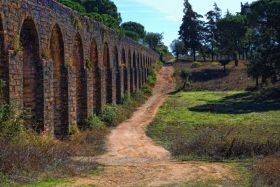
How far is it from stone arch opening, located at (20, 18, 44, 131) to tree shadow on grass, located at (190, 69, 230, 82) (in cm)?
3305

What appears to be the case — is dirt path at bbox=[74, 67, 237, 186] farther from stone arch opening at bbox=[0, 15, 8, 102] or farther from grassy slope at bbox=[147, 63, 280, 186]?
stone arch opening at bbox=[0, 15, 8, 102]

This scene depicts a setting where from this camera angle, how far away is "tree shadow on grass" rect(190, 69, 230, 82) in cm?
4706

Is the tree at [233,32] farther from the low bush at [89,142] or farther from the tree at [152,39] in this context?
the low bush at [89,142]

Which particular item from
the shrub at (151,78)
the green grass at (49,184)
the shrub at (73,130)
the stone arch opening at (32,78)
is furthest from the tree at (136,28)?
the green grass at (49,184)

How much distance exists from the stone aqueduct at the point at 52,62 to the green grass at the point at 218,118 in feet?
10.4

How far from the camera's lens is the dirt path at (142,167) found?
371 inches

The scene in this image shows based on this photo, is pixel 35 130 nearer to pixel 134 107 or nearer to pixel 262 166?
pixel 262 166

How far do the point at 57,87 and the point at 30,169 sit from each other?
8684mm

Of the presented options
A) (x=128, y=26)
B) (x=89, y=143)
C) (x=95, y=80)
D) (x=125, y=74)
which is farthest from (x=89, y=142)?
(x=128, y=26)

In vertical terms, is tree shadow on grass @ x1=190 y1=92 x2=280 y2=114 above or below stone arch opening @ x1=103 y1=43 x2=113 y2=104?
below

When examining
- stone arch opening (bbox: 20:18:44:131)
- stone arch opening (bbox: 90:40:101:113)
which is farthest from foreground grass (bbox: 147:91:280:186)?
stone arch opening (bbox: 20:18:44:131)

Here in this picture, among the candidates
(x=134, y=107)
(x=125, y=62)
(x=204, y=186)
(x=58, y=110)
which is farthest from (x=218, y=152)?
(x=125, y=62)

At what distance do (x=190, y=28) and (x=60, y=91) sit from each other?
50.0 metres

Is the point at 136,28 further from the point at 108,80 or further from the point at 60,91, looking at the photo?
the point at 60,91
